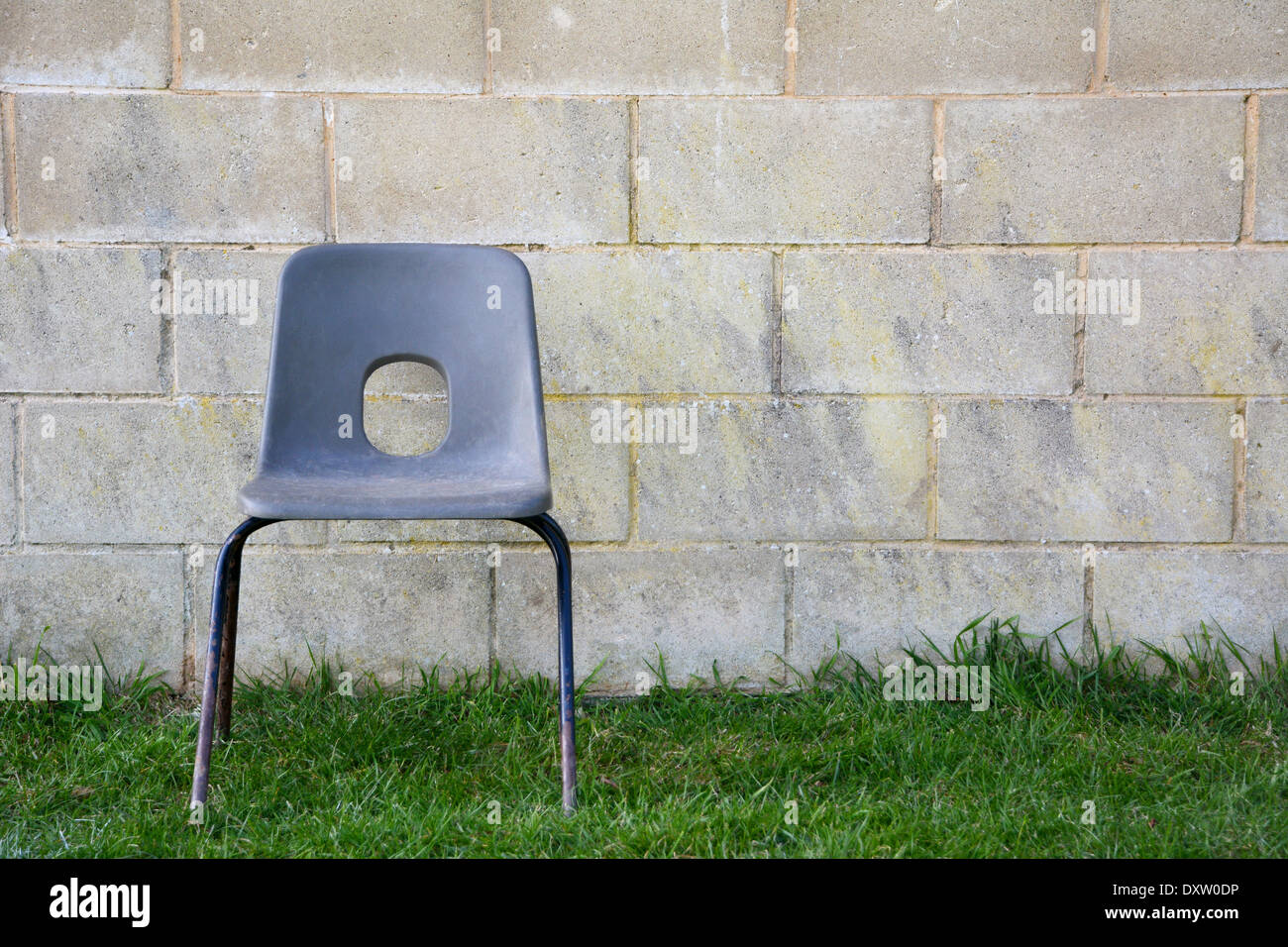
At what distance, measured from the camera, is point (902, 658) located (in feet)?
7.29

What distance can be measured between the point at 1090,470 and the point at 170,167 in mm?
2035

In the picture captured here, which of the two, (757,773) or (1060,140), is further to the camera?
(1060,140)

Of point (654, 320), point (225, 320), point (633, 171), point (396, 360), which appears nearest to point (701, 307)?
point (654, 320)

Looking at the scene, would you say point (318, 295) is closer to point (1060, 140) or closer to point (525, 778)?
point (525, 778)

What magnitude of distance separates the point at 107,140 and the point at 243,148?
0.91 feet

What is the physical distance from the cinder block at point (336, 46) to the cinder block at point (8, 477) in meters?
0.79

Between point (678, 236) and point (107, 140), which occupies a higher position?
point (107, 140)

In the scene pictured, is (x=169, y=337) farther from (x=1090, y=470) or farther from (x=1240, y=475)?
(x=1240, y=475)

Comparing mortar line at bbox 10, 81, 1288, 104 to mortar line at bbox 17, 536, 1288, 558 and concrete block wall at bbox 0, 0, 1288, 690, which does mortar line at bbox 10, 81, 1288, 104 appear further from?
mortar line at bbox 17, 536, 1288, 558

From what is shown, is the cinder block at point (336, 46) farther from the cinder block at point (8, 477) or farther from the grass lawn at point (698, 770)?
the grass lawn at point (698, 770)

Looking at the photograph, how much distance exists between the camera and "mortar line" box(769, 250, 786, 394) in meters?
2.17

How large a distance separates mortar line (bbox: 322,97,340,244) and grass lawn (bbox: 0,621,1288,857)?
940mm
